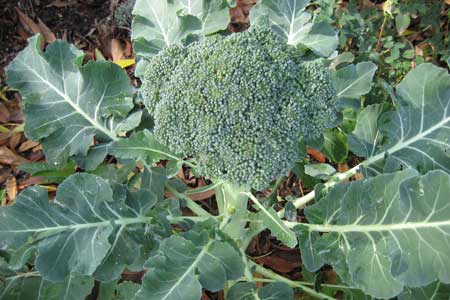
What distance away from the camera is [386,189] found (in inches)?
58.5

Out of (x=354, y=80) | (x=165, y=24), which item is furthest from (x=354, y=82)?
(x=165, y=24)

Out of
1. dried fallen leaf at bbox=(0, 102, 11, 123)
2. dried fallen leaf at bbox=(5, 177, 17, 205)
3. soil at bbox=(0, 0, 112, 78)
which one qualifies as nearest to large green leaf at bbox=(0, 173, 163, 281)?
dried fallen leaf at bbox=(5, 177, 17, 205)

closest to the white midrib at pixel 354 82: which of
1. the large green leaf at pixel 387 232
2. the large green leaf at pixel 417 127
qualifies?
the large green leaf at pixel 417 127

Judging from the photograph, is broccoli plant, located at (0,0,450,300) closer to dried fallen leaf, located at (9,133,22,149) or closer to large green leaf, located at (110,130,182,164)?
large green leaf, located at (110,130,182,164)

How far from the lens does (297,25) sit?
1.98 m

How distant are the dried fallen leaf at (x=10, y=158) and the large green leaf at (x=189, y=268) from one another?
134cm

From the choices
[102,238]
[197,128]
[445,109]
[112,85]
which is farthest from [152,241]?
[445,109]

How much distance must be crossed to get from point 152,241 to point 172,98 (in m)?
0.49

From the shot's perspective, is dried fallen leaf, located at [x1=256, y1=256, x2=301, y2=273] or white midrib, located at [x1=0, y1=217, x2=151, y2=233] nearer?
white midrib, located at [x1=0, y1=217, x2=151, y2=233]

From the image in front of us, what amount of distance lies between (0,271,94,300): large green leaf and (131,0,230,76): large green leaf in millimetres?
783

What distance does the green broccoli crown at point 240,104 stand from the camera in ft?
5.09

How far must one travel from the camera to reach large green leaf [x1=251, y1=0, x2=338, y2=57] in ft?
6.31

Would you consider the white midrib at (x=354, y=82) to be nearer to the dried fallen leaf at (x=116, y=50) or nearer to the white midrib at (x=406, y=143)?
the white midrib at (x=406, y=143)

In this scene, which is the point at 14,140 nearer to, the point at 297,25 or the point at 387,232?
the point at 297,25
